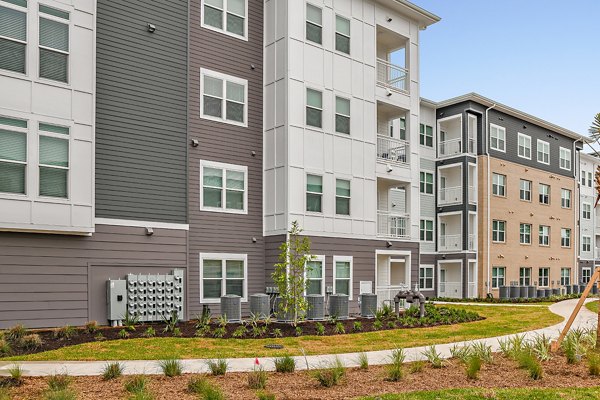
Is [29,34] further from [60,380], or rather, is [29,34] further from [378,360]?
[378,360]

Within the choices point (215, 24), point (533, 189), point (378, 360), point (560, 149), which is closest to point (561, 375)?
point (378, 360)

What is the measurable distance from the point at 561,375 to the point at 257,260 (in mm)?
13276

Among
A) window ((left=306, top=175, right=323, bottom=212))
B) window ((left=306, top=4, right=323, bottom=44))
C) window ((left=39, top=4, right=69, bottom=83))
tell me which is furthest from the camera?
window ((left=306, top=4, right=323, bottom=44))

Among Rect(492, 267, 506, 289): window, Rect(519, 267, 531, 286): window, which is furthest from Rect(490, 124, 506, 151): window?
Rect(519, 267, 531, 286): window

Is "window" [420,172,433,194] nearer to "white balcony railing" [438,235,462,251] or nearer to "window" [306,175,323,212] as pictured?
"white balcony railing" [438,235,462,251]

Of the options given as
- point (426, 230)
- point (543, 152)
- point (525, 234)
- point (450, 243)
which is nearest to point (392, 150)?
Answer: point (426, 230)

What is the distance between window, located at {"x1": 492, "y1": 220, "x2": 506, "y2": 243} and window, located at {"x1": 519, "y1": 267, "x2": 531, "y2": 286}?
3.23 metres

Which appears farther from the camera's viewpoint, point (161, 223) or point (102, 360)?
point (161, 223)

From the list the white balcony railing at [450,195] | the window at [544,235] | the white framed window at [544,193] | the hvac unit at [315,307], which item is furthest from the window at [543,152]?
the hvac unit at [315,307]

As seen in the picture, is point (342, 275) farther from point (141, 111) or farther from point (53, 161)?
point (53, 161)

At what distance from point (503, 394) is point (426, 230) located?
97.2 ft

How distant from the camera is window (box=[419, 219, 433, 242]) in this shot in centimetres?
3666

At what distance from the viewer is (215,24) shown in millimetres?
20859

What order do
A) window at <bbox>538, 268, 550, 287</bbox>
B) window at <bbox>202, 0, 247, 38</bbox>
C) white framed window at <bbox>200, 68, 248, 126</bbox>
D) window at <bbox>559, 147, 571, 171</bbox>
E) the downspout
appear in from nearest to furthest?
1. white framed window at <bbox>200, 68, 248, 126</bbox>
2. window at <bbox>202, 0, 247, 38</bbox>
3. the downspout
4. window at <bbox>538, 268, 550, 287</bbox>
5. window at <bbox>559, 147, 571, 171</bbox>
